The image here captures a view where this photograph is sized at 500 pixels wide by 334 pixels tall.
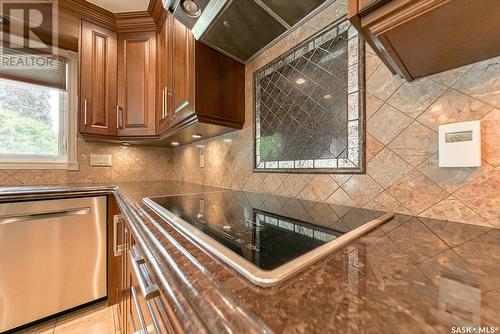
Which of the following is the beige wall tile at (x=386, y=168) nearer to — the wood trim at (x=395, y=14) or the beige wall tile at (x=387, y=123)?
the beige wall tile at (x=387, y=123)

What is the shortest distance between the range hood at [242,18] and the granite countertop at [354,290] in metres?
0.88

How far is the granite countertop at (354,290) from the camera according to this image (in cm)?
19

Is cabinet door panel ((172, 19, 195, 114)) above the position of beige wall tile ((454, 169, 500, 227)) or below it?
above

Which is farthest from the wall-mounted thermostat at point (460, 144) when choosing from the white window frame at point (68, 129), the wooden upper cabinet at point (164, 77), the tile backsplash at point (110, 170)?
the white window frame at point (68, 129)

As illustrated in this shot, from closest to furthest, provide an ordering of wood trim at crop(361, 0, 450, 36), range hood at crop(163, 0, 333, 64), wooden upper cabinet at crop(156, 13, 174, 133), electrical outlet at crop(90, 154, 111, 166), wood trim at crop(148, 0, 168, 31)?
wood trim at crop(361, 0, 450, 36) < range hood at crop(163, 0, 333, 64) < wooden upper cabinet at crop(156, 13, 174, 133) < wood trim at crop(148, 0, 168, 31) < electrical outlet at crop(90, 154, 111, 166)

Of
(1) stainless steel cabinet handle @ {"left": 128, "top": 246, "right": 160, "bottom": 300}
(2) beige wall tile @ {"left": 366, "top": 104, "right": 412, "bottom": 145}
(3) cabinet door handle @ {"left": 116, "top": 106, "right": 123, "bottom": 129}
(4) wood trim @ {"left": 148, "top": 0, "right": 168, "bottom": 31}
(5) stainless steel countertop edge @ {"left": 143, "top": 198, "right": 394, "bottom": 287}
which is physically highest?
(4) wood trim @ {"left": 148, "top": 0, "right": 168, "bottom": 31}

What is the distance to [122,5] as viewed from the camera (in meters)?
1.55

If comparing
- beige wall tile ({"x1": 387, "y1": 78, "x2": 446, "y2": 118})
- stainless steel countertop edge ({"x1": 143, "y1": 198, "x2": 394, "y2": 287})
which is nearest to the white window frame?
stainless steel countertop edge ({"x1": 143, "y1": 198, "x2": 394, "y2": 287})

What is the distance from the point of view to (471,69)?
0.51 metres

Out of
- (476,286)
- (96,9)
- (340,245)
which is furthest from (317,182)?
(96,9)

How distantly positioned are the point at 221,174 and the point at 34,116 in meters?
1.62

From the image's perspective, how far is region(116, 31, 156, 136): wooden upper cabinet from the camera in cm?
163

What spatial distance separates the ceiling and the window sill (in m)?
1.29

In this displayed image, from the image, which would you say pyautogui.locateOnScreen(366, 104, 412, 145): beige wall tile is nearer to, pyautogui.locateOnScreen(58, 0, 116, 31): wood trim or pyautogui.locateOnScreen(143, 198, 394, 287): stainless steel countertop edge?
pyautogui.locateOnScreen(143, 198, 394, 287): stainless steel countertop edge
